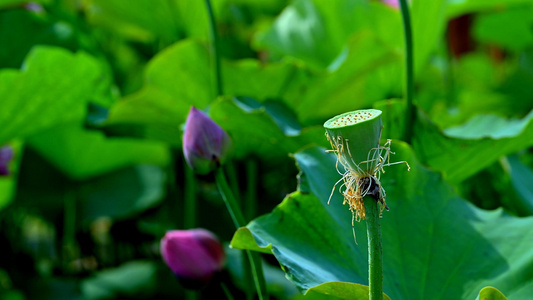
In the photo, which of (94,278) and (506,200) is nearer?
(506,200)

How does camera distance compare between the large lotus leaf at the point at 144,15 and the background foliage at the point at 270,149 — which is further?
the large lotus leaf at the point at 144,15

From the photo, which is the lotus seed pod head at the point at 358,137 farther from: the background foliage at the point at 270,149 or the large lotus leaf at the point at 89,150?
the large lotus leaf at the point at 89,150

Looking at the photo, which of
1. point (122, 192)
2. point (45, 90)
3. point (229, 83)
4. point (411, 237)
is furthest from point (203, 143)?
point (122, 192)

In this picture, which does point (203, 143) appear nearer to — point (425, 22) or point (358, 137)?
point (358, 137)

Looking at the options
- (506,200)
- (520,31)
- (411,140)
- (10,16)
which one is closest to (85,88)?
(10,16)

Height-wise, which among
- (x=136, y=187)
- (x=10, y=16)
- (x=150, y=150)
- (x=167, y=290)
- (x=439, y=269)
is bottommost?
(x=167, y=290)

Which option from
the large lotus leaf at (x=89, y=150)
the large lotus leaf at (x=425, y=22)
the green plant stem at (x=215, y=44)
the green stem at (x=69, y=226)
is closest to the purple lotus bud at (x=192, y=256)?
the green plant stem at (x=215, y=44)

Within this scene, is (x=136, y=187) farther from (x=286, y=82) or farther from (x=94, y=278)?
(x=286, y=82)
